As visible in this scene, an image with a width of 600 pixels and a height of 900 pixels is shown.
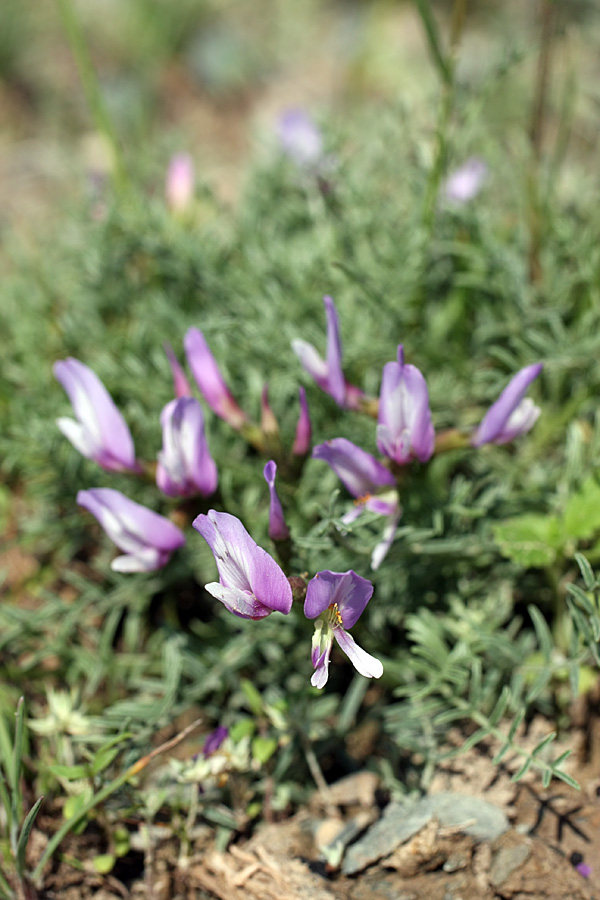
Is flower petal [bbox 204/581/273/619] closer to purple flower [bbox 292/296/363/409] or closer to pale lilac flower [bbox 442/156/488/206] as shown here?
purple flower [bbox 292/296/363/409]

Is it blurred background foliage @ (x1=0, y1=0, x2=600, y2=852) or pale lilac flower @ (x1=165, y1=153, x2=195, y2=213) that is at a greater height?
pale lilac flower @ (x1=165, y1=153, x2=195, y2=213)

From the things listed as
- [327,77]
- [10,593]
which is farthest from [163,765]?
[327,77]

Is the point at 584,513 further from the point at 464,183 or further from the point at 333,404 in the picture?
the point at 464,183

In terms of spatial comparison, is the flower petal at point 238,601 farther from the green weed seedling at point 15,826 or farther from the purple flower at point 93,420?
the purple flower at point 93,420

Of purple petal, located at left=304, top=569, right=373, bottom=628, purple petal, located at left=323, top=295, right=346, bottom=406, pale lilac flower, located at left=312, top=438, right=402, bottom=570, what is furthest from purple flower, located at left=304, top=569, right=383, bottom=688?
purple petal, located at left=323, top=295, right=346, bottom=406

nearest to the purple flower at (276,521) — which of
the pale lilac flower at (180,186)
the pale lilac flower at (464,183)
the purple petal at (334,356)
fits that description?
the purple petal at (334,356)

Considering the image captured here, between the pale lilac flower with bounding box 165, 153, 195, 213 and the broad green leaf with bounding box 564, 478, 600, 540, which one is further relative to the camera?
the pale lilac flower with bounding box 165, 153, 195, 213

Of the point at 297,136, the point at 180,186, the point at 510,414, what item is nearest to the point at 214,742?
the point at 510,414
